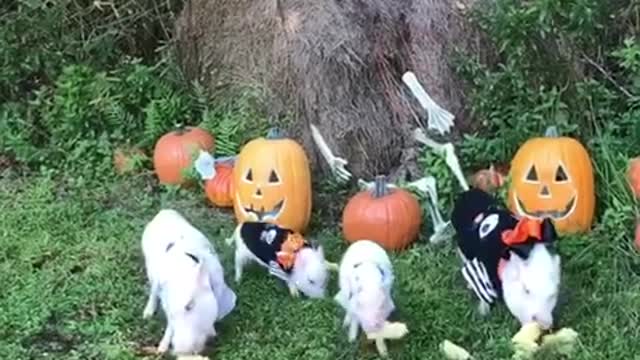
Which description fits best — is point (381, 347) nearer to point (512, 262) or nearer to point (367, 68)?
point (512, 262)

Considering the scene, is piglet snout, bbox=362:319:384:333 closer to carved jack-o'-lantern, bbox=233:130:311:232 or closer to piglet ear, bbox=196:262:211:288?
piglet ear, bbox=196:262:211:288

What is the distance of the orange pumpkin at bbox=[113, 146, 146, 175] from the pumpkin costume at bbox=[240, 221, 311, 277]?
1202 millimetres

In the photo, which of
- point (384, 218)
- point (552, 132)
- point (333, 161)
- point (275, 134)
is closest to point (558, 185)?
point (552, 132)

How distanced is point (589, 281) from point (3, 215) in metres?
2.25

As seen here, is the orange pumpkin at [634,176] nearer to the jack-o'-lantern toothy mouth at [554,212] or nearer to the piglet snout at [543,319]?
the jack-o'-lantern toothy mouth at [554,212]

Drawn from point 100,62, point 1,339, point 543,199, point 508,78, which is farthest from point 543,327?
point 100,62

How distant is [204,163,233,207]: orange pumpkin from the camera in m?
4.93

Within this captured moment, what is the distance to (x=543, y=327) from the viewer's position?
369 cm

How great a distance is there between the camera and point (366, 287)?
3604 mm

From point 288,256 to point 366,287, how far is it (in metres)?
0.48

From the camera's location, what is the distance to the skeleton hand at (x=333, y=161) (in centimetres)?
496

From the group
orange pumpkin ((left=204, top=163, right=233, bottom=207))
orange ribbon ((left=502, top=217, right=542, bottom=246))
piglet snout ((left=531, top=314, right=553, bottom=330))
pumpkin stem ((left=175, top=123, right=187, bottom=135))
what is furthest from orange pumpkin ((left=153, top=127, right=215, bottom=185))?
piglet snout ((left=531, top=314, right=553, bottom=330))

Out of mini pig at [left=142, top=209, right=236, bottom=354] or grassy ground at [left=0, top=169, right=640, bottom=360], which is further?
grassy ground at [left=0, top=169, right=640, bottom=360]

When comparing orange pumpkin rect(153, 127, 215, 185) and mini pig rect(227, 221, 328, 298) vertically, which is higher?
mini pig rect(227, 221, 328, 298)
